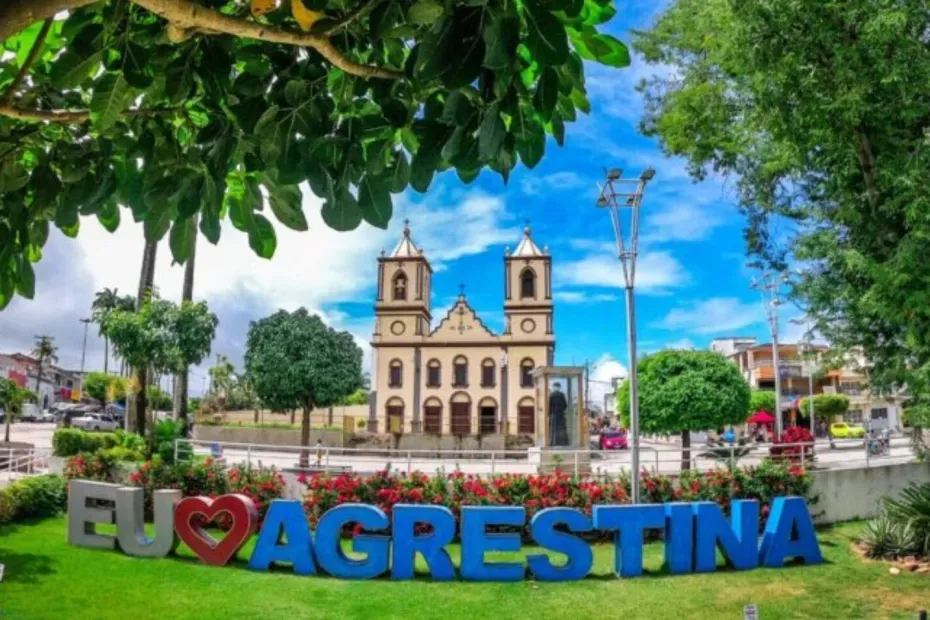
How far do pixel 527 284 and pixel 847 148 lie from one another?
108 ft

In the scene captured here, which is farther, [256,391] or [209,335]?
[256,391]

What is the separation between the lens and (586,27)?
1.93m

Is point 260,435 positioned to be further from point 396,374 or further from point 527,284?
point 527,284

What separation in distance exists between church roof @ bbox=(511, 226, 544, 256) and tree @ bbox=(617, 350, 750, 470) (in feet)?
80.7

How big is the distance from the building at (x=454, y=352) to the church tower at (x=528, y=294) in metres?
0.06

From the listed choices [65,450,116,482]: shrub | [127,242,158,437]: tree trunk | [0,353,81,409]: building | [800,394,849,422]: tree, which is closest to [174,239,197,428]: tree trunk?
[127,242,158,437]: tree trunk

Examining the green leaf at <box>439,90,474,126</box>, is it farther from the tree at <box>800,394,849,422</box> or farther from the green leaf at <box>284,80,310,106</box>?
the tree at <box>800,394,849,422</box>

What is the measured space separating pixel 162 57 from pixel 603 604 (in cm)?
866

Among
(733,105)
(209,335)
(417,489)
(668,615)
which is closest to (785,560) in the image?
(668,615)

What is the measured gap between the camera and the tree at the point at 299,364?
21.1 m

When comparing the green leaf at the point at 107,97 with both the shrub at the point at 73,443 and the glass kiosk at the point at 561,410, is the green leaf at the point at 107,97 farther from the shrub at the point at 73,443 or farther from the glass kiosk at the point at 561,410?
the shrub at the point at 73,443

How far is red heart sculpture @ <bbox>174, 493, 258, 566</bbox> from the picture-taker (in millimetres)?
10523

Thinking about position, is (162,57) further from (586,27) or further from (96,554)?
(96,554)

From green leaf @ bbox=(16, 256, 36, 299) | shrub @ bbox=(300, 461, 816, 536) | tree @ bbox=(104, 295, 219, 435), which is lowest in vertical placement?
shrub @ bbox=(300, 461, 816, 536)
